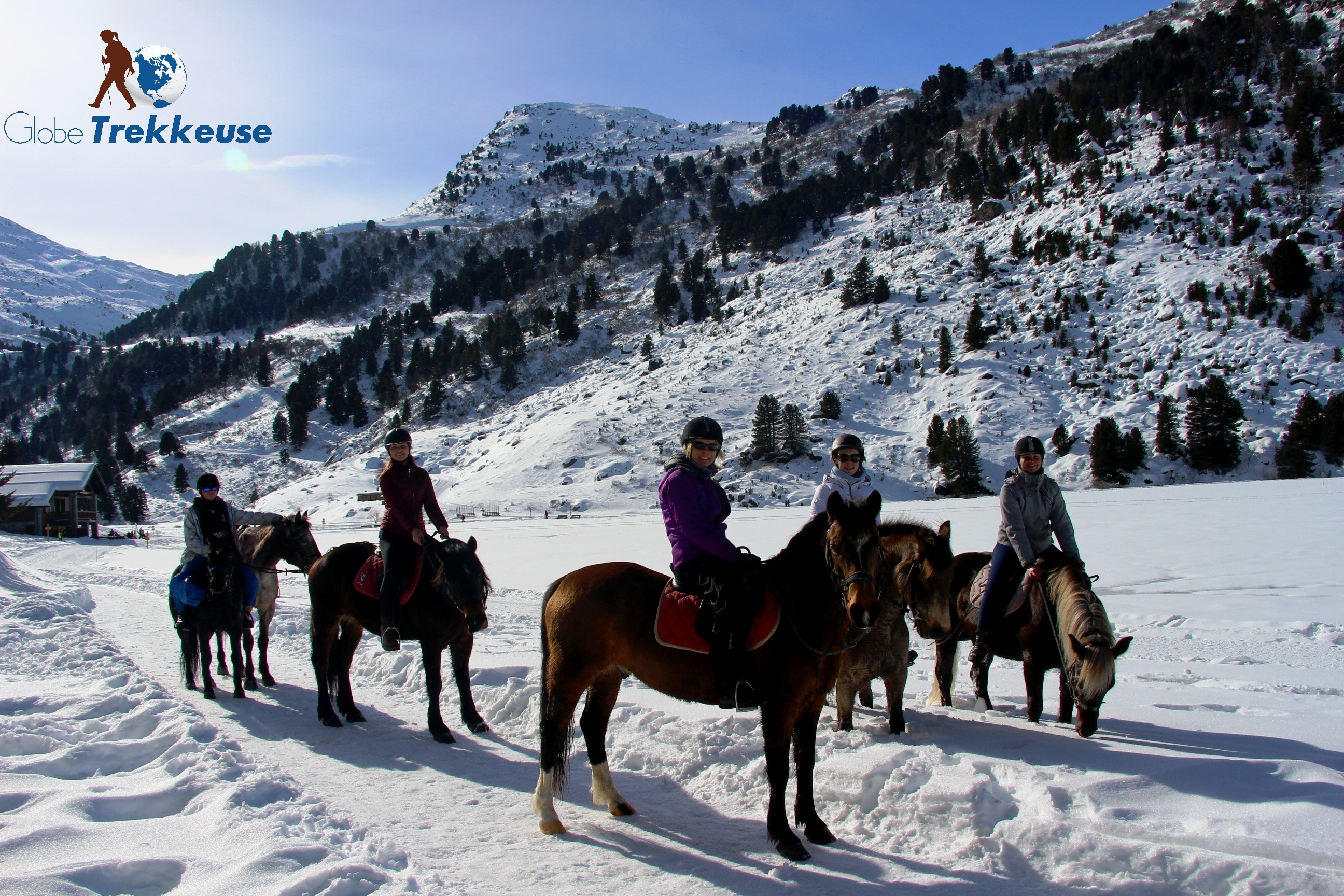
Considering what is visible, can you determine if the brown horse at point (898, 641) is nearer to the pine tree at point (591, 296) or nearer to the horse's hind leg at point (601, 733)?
the horse's hind leg at point (601, 733)

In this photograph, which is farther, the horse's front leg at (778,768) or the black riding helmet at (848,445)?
the black riding helmet at (848,445)

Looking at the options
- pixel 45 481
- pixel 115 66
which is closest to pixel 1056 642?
pixel 115 66

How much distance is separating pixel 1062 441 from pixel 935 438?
748 cm

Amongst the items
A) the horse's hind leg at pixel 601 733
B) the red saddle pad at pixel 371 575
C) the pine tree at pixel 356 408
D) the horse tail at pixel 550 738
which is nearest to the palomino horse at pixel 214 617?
the red saddle pad at pixel 371 575

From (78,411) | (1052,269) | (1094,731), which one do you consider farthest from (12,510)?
(78,411)

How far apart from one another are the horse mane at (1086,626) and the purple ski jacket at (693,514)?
8.79 ft

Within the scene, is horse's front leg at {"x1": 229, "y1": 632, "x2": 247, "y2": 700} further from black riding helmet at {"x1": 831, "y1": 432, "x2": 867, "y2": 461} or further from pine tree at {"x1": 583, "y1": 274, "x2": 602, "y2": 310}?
pine tree at {"x1": 583, "y1": 274, "x2": 602, "y2": 310}

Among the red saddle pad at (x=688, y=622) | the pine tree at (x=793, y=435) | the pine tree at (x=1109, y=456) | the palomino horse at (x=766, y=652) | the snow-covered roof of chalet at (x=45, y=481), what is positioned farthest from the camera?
the pine tree at (x=793, y=435)

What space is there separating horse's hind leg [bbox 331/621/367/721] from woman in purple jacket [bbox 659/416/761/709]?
446 centimetres

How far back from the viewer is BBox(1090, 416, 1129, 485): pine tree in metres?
39.4

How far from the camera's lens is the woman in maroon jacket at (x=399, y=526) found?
6605mm

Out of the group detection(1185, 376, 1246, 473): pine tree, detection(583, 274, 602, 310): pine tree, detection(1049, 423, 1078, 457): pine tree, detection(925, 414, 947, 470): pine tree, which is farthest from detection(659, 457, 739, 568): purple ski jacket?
detection(583, 274, 602, 310): pine tree

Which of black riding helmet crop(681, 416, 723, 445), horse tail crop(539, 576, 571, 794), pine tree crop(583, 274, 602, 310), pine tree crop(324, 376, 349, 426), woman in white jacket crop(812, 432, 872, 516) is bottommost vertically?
horse tail crop(539, 576, 571, 794)

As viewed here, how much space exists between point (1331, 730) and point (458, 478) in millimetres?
57395
